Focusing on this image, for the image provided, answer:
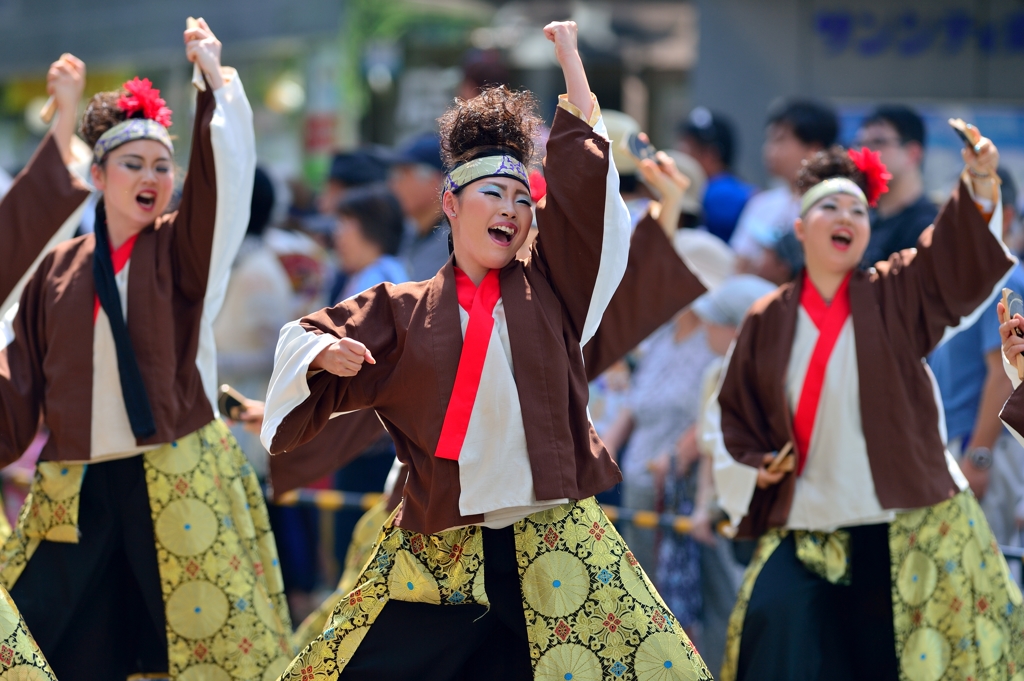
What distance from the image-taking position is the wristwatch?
4.27m

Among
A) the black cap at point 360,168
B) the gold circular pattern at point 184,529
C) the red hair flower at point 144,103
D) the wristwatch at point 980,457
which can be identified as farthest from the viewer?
the black cap at point 360,168

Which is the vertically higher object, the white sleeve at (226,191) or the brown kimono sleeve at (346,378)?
the white sleeve at (226,191)

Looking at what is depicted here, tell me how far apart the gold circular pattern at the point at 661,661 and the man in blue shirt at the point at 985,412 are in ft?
6.25

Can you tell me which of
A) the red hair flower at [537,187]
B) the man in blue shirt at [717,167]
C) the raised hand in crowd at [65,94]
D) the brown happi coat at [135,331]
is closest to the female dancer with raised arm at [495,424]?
the red hair flower at [537,187]

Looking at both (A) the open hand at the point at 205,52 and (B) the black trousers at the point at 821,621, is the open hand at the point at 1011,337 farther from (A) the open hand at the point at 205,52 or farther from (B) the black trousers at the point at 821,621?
(A) the open hand at the point at 205,52

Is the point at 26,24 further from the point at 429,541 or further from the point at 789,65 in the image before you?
the point at 429,541

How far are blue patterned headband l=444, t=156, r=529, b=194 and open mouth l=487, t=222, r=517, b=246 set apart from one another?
0.40 ft

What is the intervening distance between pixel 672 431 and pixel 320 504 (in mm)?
1544

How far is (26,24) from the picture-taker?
1636 centimetres

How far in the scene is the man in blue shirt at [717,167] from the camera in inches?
240

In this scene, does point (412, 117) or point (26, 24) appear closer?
point (412, 117)

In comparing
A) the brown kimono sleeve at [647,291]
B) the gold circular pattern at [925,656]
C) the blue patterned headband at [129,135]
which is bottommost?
the gold circular pattern at [925,656]

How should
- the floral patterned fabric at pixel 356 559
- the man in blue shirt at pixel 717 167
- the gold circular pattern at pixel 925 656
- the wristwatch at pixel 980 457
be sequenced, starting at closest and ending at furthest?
the gold circular pattern at pixel 925 656 → the floral patterned fabric at pixel 356 559 → the wristwatch at pixel 980 457 → the man in blue shirt at pixel 717 167

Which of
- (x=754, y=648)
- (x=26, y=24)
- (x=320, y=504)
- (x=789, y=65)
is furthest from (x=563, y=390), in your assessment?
(x=26, y=24)
